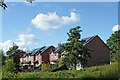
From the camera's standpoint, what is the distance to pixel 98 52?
1720cm

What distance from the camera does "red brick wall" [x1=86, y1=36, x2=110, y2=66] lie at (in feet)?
54.4

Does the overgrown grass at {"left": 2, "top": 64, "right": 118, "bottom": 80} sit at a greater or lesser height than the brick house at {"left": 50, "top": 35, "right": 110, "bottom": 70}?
lesser

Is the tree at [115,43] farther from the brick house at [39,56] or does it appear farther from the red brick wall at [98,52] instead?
the brick house at [39,56]

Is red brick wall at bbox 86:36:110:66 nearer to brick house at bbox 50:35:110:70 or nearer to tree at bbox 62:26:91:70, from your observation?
brick house at bbox 50:35:110:70

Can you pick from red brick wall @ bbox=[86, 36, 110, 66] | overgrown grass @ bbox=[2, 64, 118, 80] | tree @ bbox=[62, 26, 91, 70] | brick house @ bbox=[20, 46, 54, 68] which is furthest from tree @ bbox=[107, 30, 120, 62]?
brick house @ bbox=[20, 46, 54, 68]

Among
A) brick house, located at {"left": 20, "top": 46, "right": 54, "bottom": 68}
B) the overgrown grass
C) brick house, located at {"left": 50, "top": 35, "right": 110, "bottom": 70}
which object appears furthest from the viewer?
brick house, located at {"left": 20, "top": 46, "right": 54, "bottom": 68}

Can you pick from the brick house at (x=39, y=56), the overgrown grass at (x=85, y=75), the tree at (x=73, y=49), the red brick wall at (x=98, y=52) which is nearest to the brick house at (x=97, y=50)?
the red brick wall at (x=98, y=52)

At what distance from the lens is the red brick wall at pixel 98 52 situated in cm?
1658

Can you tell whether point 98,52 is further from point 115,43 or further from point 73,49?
point 73,49

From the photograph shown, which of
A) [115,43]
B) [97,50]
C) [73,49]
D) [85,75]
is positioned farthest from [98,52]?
[85,75]

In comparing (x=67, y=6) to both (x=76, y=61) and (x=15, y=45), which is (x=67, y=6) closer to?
(x=76, y=61)

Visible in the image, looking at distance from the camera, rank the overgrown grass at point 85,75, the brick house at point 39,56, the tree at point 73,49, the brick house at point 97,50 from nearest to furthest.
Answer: the overgrown grass at point 85,75 < the tree at point 73,49 < the brick house at point 97,50 < the brick house at point 39,56

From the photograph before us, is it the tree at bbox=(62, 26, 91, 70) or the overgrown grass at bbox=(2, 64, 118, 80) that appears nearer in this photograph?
the overgrown grass at bbox=(2, 64, 118, 80)

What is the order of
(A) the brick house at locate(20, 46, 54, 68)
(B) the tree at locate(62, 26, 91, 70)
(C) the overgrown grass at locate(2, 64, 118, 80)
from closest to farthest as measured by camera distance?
(C) the overgrown grass at locate(2, 64, 118, 80), (B) the tree at locate(62, 26, 91, 70), (A) the brick house at locate(20, 46, 54, 68)
